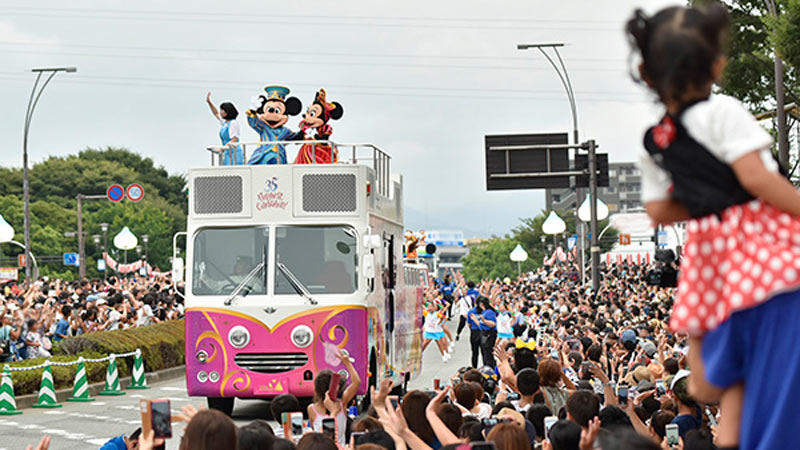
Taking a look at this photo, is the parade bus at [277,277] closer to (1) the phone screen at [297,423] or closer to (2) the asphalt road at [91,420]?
(2) the asphalt road at [91,420]

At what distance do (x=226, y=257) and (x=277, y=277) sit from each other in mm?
784

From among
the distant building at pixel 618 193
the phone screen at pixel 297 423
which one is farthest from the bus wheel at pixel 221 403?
the distant building at pixel 618 193

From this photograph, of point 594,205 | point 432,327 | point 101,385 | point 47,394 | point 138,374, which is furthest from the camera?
point 594,205

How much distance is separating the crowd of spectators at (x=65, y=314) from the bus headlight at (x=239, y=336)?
1379 mm

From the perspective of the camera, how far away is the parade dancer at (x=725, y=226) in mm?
2975

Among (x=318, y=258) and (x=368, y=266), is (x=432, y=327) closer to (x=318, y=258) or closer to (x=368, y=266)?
(x=318, y=258)

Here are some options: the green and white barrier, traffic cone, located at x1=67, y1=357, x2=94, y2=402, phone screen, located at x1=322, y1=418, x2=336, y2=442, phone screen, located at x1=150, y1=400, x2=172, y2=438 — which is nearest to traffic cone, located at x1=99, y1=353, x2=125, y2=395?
the green and white barrier

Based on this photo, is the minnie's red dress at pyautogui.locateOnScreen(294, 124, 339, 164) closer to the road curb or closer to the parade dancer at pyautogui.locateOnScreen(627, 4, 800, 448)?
the road curb

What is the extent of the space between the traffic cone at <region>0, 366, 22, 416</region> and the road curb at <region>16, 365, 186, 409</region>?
3.12 feet

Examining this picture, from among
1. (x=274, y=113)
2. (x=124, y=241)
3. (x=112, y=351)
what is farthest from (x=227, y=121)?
(x=124, y=241)

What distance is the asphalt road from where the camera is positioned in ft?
49.5

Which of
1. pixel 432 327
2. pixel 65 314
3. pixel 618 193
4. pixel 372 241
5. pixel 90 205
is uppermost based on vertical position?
pixel 618 193

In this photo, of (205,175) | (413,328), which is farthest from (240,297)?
(413,328)

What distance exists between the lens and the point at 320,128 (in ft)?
58.5
